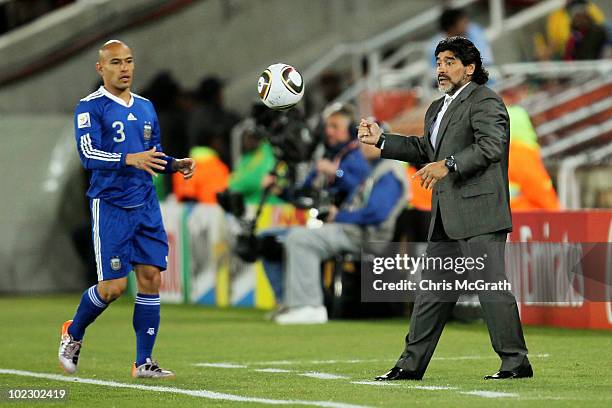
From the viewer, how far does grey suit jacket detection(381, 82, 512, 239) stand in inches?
356

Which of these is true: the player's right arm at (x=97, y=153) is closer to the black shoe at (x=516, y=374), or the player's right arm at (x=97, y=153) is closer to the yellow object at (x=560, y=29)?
the black shoe at (x=516, y=374)

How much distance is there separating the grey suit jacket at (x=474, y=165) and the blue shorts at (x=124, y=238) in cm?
187

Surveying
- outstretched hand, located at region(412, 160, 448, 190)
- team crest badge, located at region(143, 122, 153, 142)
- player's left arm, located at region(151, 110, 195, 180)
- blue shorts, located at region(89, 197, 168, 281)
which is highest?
team crest badge, located at region(143, 122, 153, 142)

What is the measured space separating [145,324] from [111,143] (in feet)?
3.86

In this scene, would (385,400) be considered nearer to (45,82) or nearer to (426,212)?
(426,212)

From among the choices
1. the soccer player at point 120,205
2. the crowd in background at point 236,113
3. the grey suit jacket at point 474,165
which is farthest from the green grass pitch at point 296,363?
the crowd in background at point 236,113

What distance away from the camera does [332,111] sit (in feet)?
50.1

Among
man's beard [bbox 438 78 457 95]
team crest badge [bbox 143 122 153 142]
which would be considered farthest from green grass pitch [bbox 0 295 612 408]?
man's beard [bbox 438 78 457 95]

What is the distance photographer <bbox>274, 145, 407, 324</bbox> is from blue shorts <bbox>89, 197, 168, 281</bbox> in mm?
5010

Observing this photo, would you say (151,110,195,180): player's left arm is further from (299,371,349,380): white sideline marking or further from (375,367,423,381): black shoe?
(375,367,423,381): black shoe

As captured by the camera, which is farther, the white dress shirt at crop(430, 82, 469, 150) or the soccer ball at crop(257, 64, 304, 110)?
the soccer ball at crop(257, 64, 304, 110)

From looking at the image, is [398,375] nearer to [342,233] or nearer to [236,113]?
[342,233]

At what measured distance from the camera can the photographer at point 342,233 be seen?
1480cm

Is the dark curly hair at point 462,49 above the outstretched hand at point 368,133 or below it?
above
